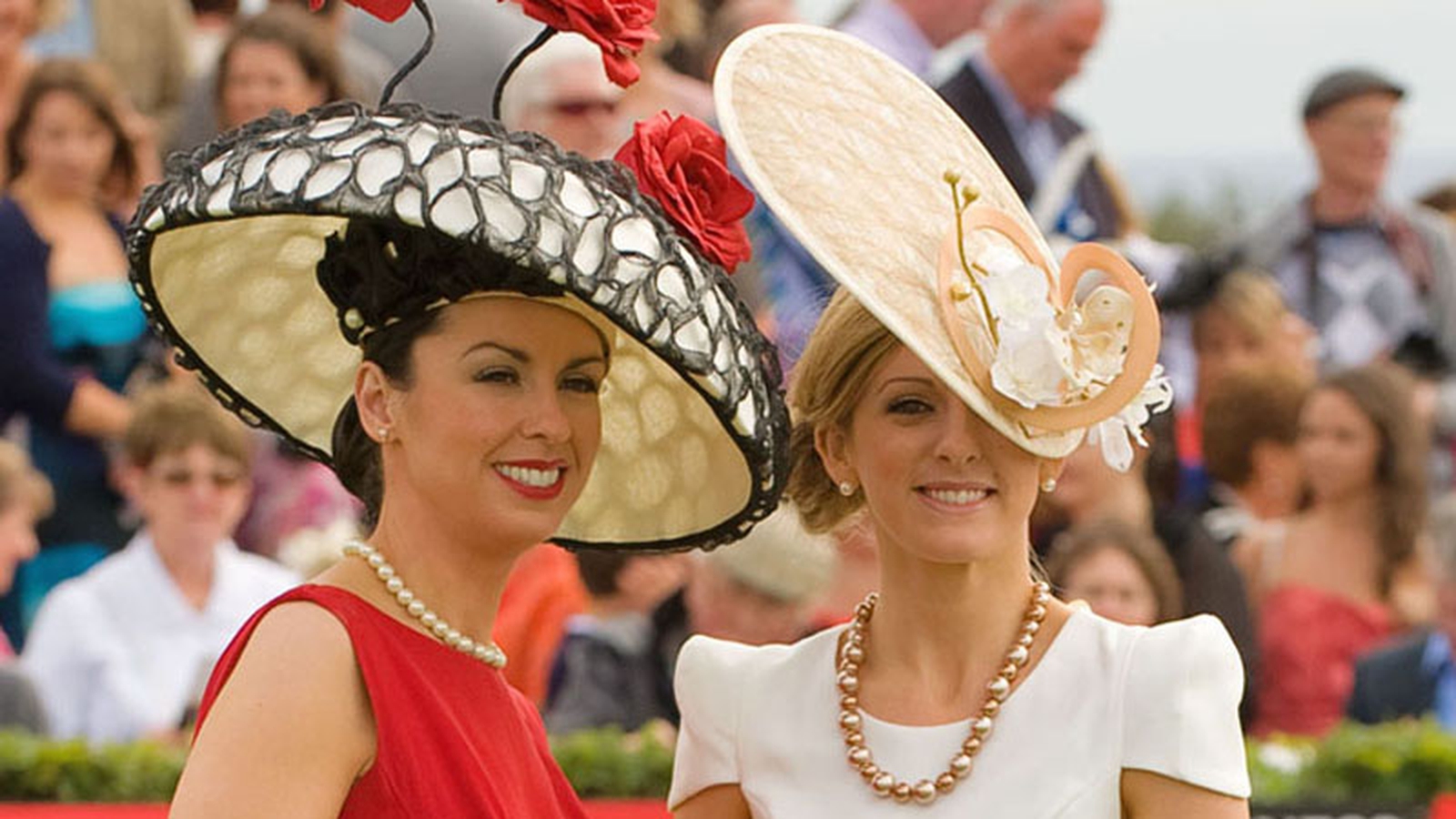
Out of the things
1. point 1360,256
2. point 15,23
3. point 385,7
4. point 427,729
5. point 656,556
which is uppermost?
point 385,7

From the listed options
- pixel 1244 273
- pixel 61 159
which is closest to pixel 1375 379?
pixel 1244 273

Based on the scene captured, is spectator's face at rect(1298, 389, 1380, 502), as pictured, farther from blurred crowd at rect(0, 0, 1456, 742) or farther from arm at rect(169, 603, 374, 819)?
arm at rect(169, 603, 374, 819)

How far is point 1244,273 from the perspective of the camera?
28.8 feet

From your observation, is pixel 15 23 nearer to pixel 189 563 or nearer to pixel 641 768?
pixel 189 563

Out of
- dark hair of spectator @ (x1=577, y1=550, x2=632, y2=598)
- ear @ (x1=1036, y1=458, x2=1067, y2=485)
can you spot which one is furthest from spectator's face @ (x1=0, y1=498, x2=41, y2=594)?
ear @ (x1=1036, y1=458, x2=1067, y2=485)

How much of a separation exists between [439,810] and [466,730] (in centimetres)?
16

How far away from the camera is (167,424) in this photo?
7.23 m

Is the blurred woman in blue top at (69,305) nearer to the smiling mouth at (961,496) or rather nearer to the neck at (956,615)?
the neck at (956,615)

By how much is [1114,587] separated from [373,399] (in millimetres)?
3515

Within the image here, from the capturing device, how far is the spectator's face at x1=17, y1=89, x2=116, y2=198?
24.2 ft

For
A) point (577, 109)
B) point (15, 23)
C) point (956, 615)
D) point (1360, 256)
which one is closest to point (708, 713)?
point (956, 615)

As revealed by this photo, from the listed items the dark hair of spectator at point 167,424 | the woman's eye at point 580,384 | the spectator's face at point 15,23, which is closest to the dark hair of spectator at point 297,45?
the spectator's face at point 15,23

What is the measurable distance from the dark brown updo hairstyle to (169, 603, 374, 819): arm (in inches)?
13.6

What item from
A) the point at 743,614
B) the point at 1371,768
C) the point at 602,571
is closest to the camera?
the point at 1371,768
